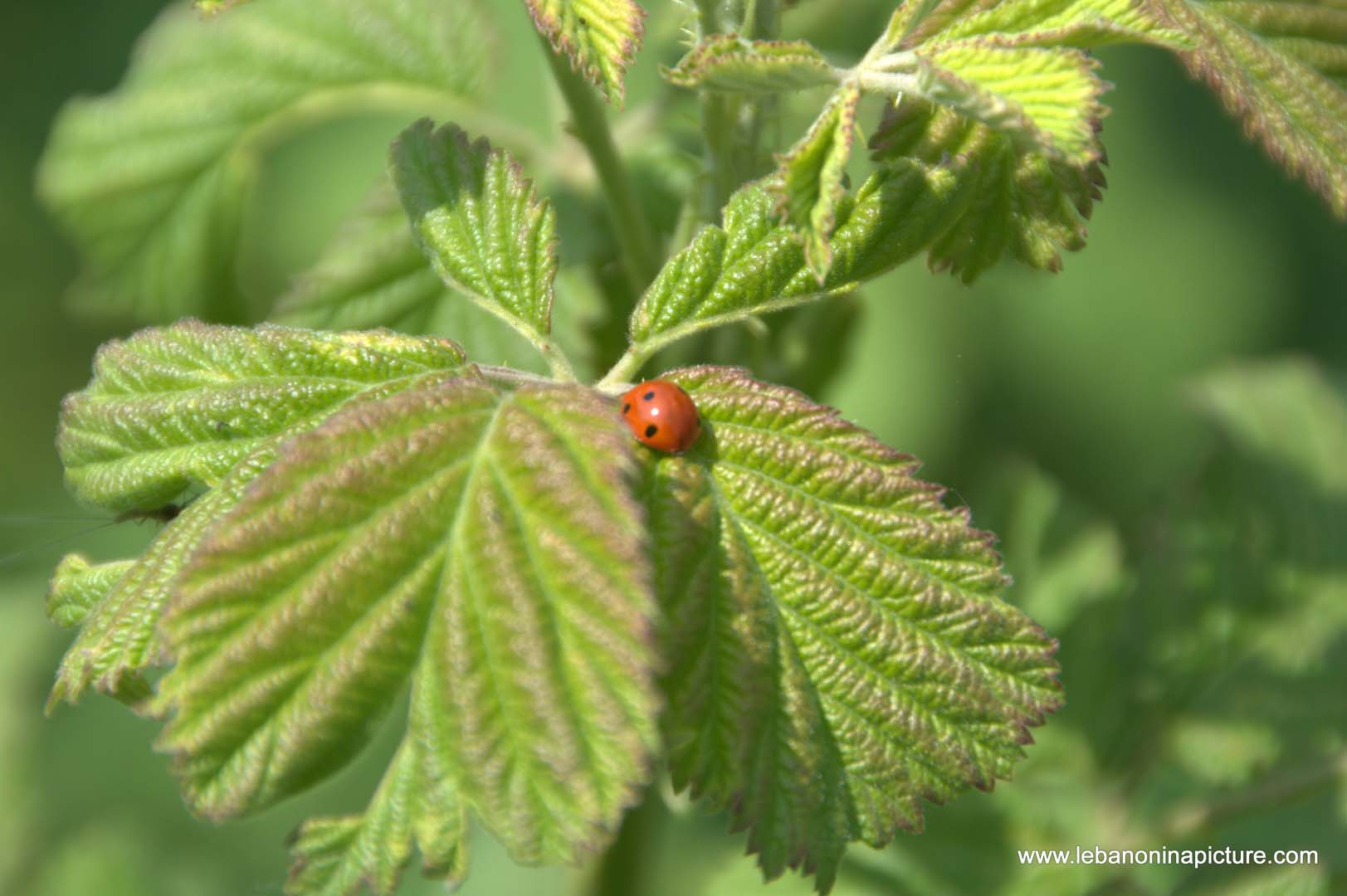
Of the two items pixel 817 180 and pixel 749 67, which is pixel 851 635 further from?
pixel 749 67

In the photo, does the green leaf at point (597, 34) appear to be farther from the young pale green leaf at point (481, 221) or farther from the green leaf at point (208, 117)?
the green leaf at point (208, 117)

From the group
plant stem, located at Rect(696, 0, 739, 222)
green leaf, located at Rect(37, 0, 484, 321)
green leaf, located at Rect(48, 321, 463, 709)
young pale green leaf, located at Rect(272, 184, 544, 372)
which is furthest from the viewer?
green leaf, located at Rect(37, 0, 484, 321)

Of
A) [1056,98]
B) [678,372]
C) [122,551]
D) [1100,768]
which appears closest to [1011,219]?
[1056,98]

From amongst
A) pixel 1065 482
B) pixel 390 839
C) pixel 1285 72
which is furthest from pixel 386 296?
pixel 1065 482

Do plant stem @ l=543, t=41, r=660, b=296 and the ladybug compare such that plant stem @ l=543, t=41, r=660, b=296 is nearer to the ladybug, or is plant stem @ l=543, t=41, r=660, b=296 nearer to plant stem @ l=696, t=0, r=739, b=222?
plant stem @ l=696, t=0, r=739, b=222

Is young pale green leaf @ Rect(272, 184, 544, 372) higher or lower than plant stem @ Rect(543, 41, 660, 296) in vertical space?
lower

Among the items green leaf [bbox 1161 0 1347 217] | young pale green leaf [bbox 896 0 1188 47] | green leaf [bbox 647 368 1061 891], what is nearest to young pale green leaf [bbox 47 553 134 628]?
green leaf [bbox 647 368 1061 891]
